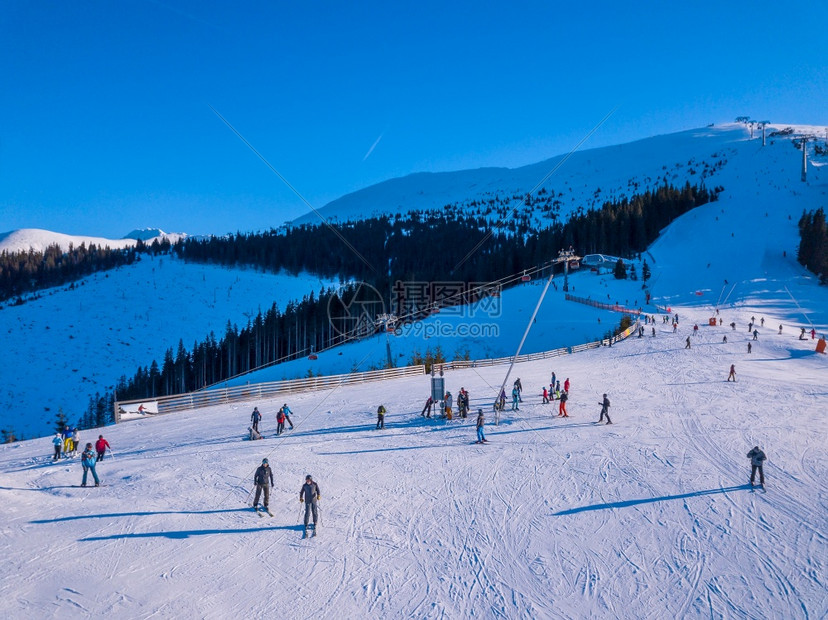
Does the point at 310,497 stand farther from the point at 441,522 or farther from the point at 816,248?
the point at 816,248

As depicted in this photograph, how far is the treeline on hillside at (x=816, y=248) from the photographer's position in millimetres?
65375

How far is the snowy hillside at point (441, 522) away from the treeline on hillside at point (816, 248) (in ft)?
187

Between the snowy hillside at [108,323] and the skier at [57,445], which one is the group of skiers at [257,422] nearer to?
the skier at [57,445]

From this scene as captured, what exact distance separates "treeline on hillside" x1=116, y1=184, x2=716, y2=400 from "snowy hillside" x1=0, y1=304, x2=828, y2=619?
51.8m

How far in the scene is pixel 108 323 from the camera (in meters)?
91.0

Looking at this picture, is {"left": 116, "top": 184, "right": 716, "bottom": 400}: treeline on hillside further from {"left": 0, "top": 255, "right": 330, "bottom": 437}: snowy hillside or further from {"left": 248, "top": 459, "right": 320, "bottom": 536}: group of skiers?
{"left": 248, "top": 459, "right": 320, "bottom": 536}: group of skiers

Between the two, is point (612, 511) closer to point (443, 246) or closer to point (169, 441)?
point (169, 441)

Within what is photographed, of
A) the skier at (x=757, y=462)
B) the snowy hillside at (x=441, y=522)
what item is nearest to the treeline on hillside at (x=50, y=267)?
the snowy hillside at (x=441, y=522)

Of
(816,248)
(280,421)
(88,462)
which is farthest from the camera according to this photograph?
(816,248)

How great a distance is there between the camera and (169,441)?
20312mm

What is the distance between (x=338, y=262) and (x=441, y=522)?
119 m

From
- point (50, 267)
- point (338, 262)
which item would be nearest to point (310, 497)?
point (338, 262)

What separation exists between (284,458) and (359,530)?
5883 millimetres

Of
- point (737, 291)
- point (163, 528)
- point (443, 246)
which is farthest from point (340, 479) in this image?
point (443, 246)
